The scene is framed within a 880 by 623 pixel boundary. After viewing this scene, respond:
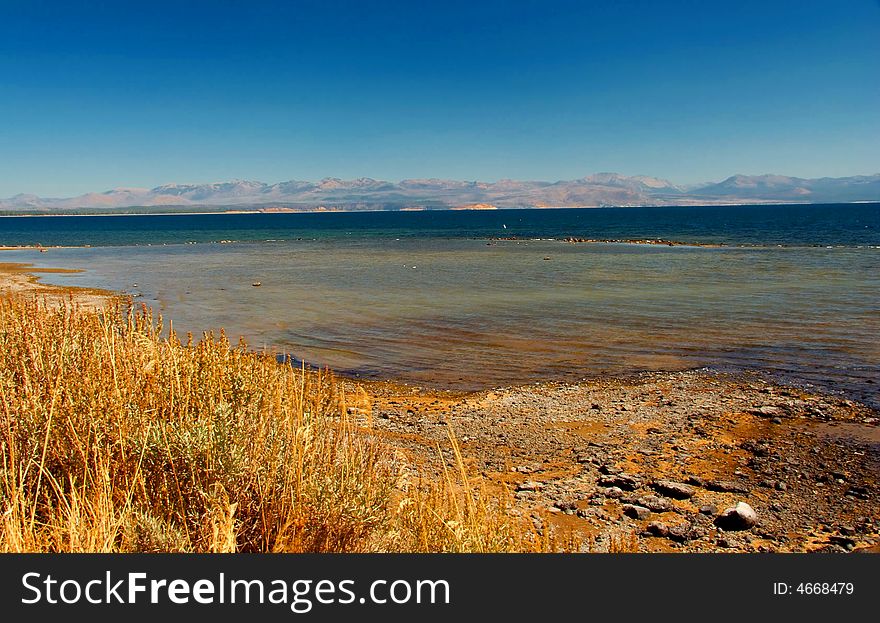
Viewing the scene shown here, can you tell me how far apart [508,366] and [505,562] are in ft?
39.7

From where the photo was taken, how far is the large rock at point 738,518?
742 centimetres

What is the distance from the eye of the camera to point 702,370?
14.8 meters

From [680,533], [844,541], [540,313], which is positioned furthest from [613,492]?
[540,313]

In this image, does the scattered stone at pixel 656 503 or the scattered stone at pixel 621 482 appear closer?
the scattered stone at pixel 656 503

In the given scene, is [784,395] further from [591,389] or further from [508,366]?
[508,366]

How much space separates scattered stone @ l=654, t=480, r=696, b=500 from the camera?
827cm

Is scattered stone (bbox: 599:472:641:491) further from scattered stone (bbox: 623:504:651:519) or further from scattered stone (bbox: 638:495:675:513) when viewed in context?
scattered stone (bbox: 623:504:651:519)

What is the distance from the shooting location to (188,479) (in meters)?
4.87

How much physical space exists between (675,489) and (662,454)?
1.35 m

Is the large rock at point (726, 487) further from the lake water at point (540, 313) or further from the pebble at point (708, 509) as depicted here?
the lake water at point (540, 313)

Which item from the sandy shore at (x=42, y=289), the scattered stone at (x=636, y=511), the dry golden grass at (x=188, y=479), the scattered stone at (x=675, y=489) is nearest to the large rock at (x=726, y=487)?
the scattered stone at (x=675, y=489)

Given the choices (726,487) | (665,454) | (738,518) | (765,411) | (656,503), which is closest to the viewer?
(738,518)

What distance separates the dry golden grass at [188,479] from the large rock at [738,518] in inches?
132

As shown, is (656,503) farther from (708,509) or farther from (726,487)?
(726,487)
